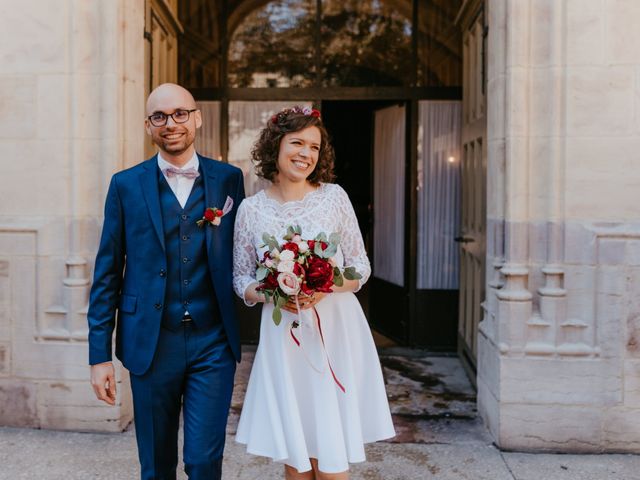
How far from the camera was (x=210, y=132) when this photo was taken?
23.5 feet

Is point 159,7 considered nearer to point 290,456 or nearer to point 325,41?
point 325,41

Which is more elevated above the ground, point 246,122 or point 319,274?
point 246,122

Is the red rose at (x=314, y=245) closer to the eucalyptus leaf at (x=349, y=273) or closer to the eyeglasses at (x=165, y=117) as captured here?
the eucalyptus leaf at (x=349, y=273)

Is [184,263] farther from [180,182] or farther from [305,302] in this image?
[305,302]

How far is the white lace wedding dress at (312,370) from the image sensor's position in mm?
2875

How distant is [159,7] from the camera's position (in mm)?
5910

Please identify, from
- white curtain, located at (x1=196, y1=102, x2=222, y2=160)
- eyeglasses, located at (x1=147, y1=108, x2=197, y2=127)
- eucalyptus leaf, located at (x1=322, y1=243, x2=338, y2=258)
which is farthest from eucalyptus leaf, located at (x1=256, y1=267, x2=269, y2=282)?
white curtain, located at (x1=196, y1=102, x2=222, y2=160)

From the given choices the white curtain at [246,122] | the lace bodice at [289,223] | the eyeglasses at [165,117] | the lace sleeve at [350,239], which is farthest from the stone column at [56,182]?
the white curtain at [246,122]

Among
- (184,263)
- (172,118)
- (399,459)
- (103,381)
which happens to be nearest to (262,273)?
(184,263)

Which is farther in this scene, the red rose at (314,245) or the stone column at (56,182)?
the stone column at (56,182)

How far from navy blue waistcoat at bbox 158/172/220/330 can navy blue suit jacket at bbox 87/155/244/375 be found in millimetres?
38

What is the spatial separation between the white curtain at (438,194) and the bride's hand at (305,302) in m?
4.48

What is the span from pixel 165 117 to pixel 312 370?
48.2 inches

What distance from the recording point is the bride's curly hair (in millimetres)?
2951
